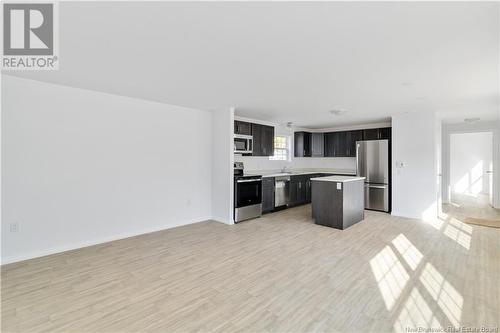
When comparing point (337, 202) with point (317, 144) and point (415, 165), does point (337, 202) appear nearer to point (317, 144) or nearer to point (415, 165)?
point (415, 165)

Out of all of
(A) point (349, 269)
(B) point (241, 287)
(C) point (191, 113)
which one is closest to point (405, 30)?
(A) point (349, 269)

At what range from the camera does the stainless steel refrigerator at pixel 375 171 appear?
6117 mm

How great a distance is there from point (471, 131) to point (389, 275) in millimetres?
6779

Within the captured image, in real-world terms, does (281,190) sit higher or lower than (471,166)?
lower

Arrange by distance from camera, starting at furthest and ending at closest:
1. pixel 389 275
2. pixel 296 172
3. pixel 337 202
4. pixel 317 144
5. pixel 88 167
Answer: pixel 317 144 → pixel 296 172 → pixel 337 202 → pixel 88 167 → pixel 389 275

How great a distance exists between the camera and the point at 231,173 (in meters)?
5.07

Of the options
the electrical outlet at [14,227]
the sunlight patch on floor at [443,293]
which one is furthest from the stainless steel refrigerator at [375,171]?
the electrical outlet at [14,227]

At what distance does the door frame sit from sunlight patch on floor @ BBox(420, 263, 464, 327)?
5764 millimetres

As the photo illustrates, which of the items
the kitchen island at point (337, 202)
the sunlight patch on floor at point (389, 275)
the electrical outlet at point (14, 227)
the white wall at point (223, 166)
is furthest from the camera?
the white wall at point (223, 166)

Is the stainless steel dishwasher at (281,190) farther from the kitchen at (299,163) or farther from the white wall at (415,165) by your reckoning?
the white wall at (415,165)

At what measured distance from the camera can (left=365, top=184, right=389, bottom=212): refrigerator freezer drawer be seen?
6118 mm

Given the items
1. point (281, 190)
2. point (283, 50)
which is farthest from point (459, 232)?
point (283, 50)

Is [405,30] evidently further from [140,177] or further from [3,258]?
[3,258]

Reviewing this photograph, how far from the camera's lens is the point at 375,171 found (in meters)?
6.25
